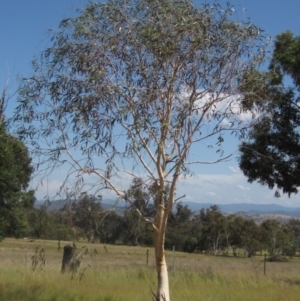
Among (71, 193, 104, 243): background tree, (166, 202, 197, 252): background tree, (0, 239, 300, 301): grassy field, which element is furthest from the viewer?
(166, 202, 197, 252): background tree

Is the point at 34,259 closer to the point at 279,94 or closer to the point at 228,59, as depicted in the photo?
the point at 228,59

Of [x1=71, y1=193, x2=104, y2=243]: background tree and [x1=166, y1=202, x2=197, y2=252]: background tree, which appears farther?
[x1=166, y1=202, x2=197, y2=252]: background tree

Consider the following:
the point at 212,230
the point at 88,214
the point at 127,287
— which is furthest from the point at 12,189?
the point at 212,230

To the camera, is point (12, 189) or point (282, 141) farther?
point (12, 189)

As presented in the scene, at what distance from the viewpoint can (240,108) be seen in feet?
39.7

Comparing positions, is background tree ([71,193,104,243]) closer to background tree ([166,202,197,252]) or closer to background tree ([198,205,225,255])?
background tree ([166,202,197,252])

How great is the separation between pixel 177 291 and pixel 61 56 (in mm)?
7409

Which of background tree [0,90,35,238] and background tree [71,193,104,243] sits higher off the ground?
background tree [0,90,35,238]

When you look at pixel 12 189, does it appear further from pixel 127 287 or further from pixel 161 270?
pixel 161 270

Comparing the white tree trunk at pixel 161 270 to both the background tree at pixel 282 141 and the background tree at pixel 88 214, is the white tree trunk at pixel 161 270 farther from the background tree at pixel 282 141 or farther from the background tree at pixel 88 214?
the background tree at pixel 282 141

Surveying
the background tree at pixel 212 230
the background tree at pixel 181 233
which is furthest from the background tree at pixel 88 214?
the background tree at pixel 212 230

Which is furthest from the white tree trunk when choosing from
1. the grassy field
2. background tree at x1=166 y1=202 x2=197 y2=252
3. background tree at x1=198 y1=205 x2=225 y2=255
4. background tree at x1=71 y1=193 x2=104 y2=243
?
background tree at x1=198 y1=205 x2=225 y2=255

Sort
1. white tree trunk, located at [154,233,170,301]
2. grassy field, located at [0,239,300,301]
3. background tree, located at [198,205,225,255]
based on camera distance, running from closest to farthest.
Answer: white tree trunk, located at [154,233,170,301] → grassy field, located at [0,239,300,301] → background tree, located at [198,205,225,255]

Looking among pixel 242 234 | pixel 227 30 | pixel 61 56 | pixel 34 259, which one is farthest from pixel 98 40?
pixel 242 234
